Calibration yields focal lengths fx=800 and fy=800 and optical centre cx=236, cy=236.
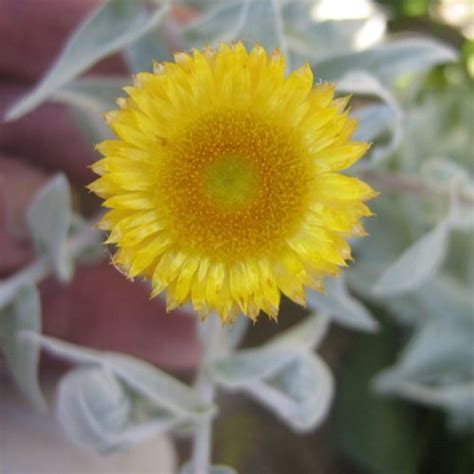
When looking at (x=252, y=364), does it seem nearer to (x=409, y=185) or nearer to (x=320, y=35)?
(x=409, y=185)

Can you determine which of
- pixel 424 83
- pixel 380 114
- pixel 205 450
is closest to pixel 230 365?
pixel 205 450

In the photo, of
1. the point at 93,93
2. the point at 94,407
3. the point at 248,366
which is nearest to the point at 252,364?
the point at 248,366

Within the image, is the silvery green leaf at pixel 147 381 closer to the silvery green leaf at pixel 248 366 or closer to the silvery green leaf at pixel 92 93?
the silvery green leaf at pixel 248 366

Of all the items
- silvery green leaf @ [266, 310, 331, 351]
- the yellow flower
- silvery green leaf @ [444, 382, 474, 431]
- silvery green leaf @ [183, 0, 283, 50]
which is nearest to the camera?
the yellow flower

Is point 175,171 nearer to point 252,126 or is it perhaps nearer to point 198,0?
point 252,126

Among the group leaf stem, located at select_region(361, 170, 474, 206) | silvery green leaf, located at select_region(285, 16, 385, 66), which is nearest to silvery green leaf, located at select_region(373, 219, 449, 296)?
leaf stem, located at select_region(361, 170, 474, 206)

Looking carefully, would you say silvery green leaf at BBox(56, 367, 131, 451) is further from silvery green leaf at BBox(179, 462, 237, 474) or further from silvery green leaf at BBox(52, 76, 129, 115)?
silvery green leaf at BBox(52, 76, 129, 115)

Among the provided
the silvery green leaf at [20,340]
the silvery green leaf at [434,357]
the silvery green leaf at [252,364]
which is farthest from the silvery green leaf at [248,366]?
the silvery green leaf at [434,357]
